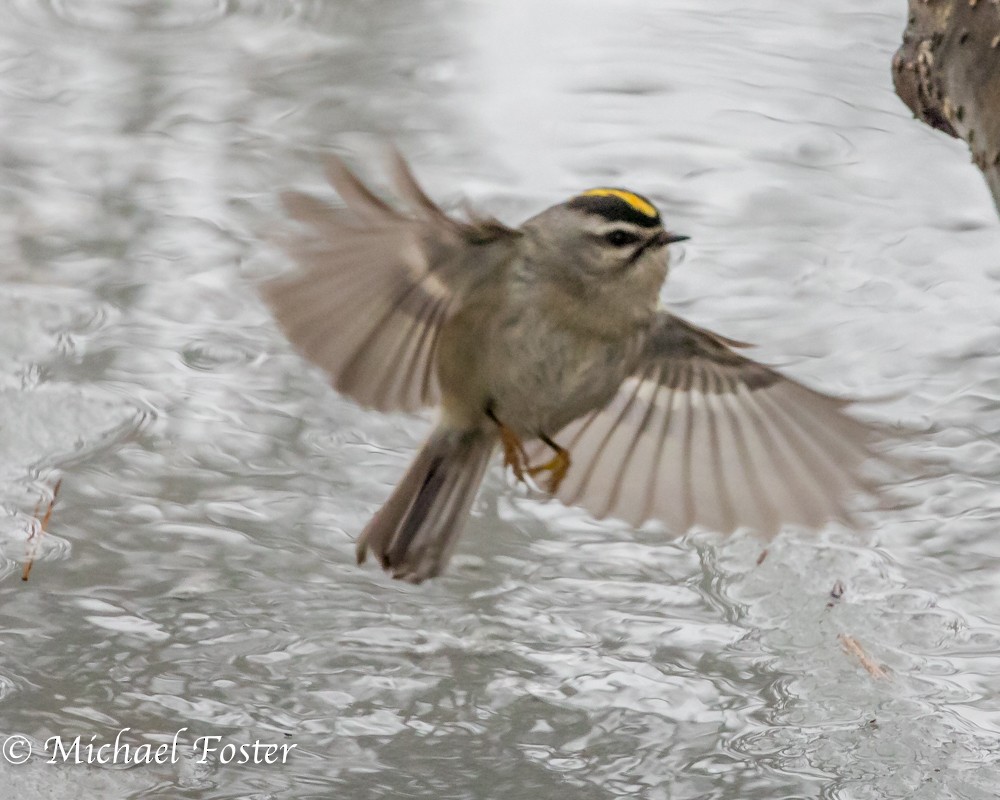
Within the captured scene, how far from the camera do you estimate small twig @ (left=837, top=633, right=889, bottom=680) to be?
3576 mm

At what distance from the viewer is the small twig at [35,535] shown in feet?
12.1

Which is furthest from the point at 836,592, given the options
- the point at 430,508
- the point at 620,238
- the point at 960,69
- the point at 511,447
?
the point at 960,69

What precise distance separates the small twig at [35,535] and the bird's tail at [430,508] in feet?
2.87

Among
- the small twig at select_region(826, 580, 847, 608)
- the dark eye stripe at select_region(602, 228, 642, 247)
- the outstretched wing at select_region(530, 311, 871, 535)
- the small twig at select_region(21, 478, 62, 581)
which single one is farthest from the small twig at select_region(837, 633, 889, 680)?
the small twig at select_region(21, 478, 62, 581)

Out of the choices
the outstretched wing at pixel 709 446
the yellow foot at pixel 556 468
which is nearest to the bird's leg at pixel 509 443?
the yellow foot at pixel 556 468

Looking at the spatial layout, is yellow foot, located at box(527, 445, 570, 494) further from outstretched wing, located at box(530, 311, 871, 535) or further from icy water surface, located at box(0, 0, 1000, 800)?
icy water surface, located at box(0, 0, 1000, 800)

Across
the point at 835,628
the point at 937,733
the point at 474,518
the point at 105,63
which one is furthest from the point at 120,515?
the point at 105,63

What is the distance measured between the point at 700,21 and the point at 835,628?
4444mm

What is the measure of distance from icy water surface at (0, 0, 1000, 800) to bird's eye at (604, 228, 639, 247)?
1027 millimetres

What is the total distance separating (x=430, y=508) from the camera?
3.48 metres

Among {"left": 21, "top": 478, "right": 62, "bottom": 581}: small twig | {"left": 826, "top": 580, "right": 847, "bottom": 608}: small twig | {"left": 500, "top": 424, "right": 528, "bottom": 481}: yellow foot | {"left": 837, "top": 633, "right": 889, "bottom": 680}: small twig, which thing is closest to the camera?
{"left": 500, "top": 424, "right": 528, "bottom": 481}: yellow foot

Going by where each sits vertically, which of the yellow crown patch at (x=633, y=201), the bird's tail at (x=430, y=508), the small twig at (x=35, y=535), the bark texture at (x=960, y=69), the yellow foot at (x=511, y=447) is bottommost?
the small twig at (x=35, y=535)

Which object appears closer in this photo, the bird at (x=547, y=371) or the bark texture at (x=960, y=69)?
the bark texture at (x=960, y=69)

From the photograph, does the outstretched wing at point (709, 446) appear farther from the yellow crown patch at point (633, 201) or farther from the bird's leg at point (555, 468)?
the yellow crown patch at point (633, 201)
